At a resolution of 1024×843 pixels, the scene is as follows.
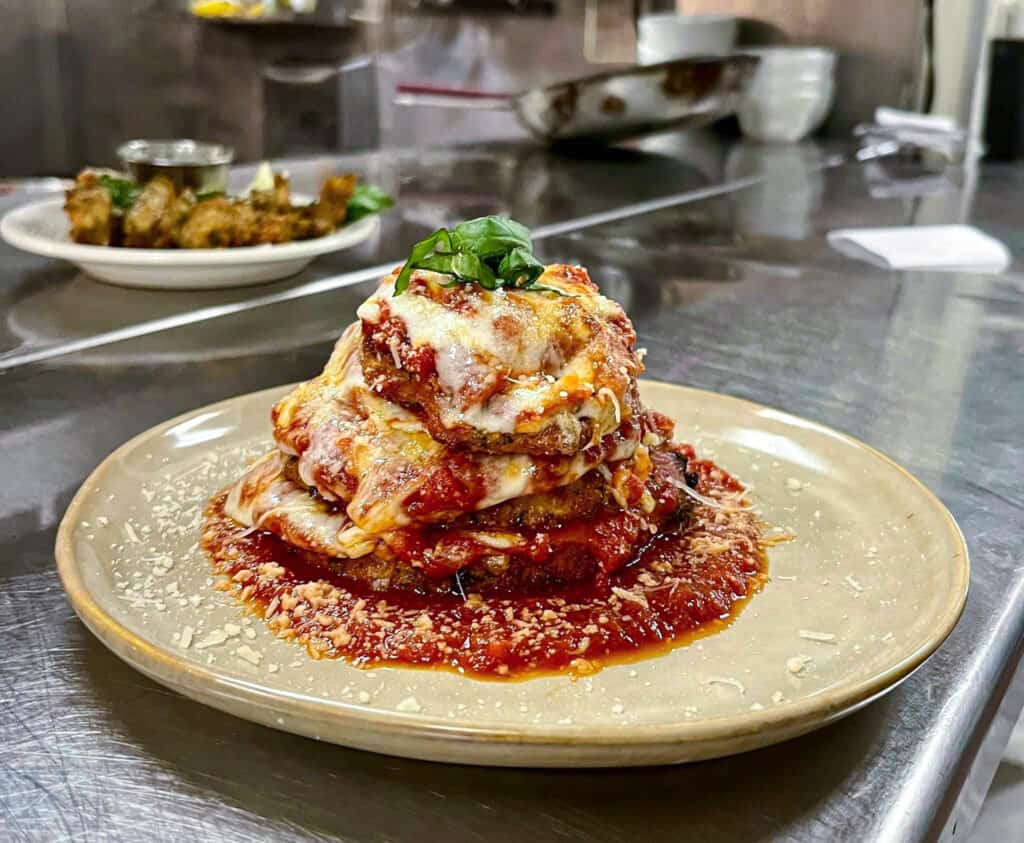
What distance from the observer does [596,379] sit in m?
0.91

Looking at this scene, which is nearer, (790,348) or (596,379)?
(596,379)

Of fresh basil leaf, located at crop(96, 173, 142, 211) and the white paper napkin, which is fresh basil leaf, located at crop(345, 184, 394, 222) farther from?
the white paper napkin

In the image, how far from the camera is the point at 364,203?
2.19 metres

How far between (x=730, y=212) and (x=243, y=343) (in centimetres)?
173

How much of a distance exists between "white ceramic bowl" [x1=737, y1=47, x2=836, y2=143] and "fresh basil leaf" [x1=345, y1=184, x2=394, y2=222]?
2.63 metres

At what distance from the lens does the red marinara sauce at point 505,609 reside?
778 millimetres

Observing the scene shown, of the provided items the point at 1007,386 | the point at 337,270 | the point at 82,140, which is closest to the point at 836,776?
the point at 1007,386

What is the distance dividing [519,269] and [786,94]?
3.88 meters

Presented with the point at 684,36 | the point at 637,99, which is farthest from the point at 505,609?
the point at 684,36

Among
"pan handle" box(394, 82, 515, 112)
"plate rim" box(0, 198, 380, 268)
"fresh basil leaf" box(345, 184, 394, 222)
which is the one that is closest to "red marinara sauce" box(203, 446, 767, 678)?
"plate rim" box(0, 198, 380, 268)

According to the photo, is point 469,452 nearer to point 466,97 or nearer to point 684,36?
point 466,97

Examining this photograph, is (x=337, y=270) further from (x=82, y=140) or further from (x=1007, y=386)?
(x=82, y=140)

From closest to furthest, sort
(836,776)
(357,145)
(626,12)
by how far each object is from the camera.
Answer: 1. (836,776)
2. (626,12)
3. (357,145)

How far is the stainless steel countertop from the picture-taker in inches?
26.2
